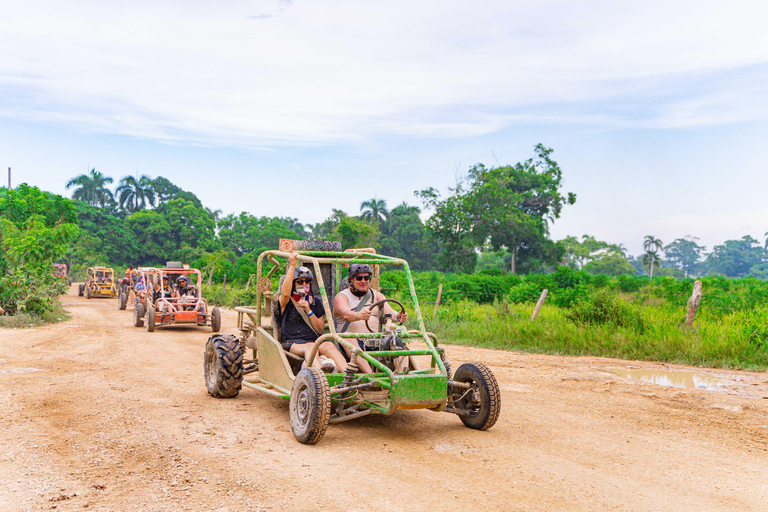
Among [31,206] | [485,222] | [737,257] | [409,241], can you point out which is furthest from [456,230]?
[737,257]

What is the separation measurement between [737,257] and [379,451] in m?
110

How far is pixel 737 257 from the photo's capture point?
9912cm

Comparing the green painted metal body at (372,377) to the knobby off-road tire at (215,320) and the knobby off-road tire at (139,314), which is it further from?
the knobby off-road tire at (139,314)

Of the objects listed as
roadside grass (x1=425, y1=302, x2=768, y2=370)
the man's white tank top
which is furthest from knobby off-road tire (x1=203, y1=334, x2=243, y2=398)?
roadside grass (x1=425, y1=302, x2=768, y2=370)

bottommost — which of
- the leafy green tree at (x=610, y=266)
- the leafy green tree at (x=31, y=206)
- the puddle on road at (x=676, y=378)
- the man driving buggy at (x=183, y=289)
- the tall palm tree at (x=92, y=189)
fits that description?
the puddle on road at (x=676, y=378)

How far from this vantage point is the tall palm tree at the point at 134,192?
69625mm

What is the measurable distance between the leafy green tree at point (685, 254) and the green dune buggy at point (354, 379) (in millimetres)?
121242

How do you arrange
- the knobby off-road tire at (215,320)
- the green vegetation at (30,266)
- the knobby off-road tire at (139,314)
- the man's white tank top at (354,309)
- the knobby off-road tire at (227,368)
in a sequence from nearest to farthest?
the man's white tank top at (354,309) → the knobby off-road tire at (227,368) → the knobby off-road tire at (215,320) → the green vegetation at (30,266) → the knobby off-road tire at (139,314)

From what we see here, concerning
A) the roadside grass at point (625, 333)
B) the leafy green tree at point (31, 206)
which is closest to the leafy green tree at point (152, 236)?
the leafy green tree at point (31, 206)

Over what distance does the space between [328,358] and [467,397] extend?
60.5 inches

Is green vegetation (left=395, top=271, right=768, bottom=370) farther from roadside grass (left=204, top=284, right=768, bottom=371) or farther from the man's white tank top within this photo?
the man's white tank top

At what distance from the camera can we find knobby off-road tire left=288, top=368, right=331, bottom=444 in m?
5.49

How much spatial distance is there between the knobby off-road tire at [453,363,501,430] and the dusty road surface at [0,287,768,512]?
0.47ft

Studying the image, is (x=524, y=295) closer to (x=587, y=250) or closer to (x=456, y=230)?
(x=456, y=230)
